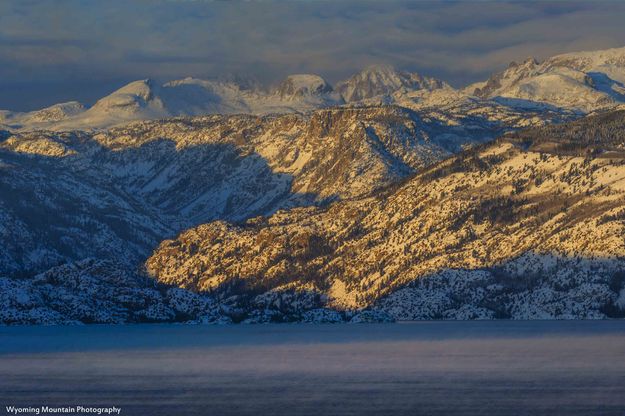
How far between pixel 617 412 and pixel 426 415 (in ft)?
93.2

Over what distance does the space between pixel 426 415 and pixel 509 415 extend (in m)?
12.3

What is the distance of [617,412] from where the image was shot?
19862 centimetres

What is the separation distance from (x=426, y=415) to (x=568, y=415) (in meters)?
21.0

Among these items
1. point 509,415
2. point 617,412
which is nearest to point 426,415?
point 509,415

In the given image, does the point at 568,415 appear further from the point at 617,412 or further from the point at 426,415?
the point at 426,415

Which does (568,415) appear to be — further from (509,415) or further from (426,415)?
(426,415)

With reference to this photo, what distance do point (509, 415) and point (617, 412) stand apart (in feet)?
52.8

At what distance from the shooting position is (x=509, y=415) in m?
199

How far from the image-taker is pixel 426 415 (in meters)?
200

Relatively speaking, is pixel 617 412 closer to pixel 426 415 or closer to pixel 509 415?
pixel 509 415

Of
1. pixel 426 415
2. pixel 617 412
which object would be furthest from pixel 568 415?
pixel 426 415
